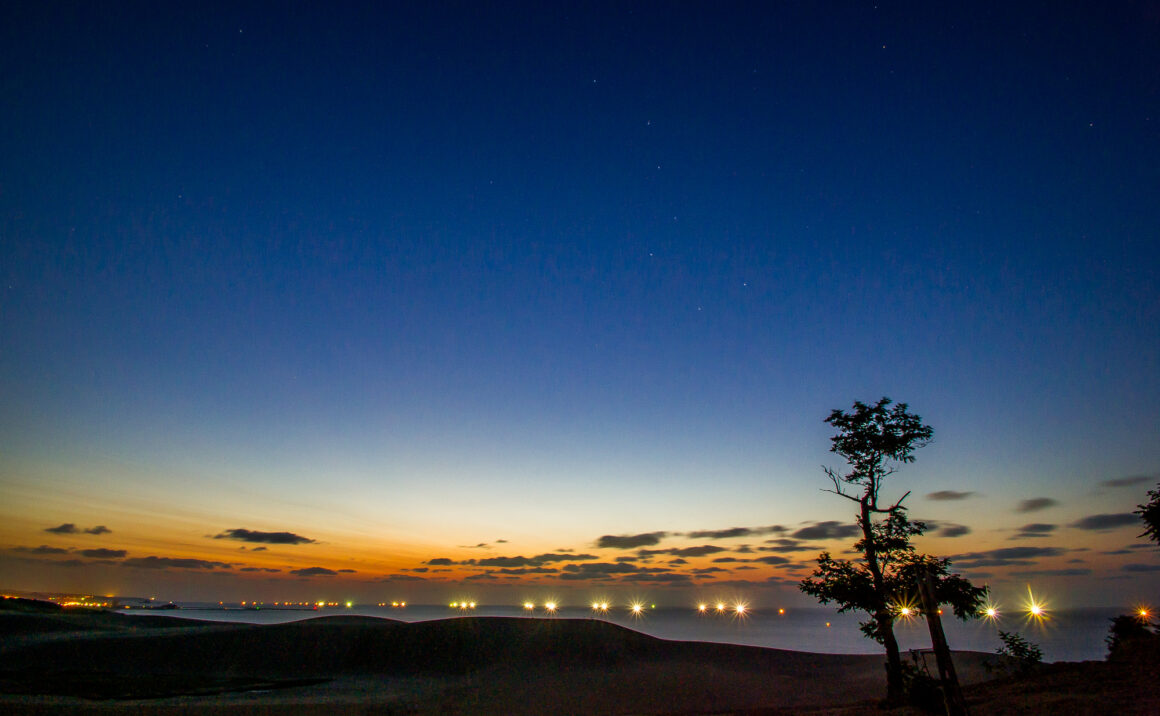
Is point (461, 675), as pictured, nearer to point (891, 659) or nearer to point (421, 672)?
point (421, 672)

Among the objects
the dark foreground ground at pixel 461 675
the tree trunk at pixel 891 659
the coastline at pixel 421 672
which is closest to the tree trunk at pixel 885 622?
the tree trunk at pixel 891 659

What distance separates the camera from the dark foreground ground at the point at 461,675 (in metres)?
24.6

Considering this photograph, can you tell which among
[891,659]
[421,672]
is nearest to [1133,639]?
[891,659]

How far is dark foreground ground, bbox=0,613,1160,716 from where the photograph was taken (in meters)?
24.6

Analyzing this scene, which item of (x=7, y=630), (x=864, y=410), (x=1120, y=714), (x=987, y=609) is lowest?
(x=7, y=630)

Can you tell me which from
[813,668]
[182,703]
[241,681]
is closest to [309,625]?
[241,681]

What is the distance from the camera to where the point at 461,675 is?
42688 millimetres

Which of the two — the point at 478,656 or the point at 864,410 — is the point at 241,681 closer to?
the point at 478,656

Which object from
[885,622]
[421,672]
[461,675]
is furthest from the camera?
[421,672]

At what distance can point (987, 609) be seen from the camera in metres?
21.6

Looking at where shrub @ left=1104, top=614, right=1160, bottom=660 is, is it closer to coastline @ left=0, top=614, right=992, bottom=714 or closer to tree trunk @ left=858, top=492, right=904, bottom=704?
tree trunk @ left=858, top=492, right=904, bottom=704

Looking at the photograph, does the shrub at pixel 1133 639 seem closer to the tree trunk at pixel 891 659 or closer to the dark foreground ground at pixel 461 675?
the dark foreground ground at pixel 461 675

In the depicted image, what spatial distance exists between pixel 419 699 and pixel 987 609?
29.0 m

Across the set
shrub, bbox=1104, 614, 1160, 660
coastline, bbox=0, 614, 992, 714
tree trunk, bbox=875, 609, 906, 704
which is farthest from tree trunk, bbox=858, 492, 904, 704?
shrub, bbox=1104, 614, 1160, 660
